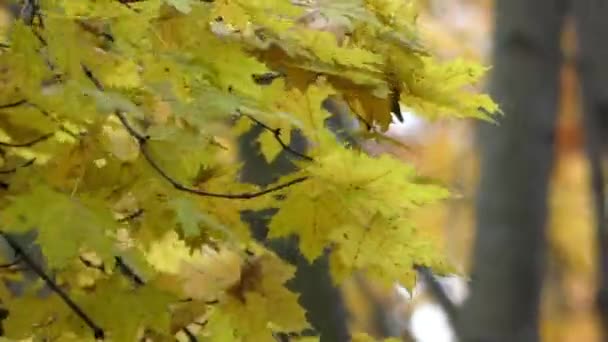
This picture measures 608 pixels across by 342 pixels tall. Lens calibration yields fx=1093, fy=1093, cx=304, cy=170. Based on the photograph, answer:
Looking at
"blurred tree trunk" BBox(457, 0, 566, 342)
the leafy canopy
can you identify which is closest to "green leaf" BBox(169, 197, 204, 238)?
the leafy canopy

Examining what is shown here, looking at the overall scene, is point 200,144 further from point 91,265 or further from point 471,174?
point 471,174

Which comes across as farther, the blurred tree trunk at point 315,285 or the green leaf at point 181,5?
the blurred tree trunk at point 315,285

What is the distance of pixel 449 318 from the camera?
3.42 meters

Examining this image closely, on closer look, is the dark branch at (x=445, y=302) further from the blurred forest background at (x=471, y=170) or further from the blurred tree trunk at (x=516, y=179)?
the blurred forest background at (x=471, y=170)

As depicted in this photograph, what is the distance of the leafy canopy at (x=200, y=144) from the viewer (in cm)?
90

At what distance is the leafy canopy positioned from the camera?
90 cm

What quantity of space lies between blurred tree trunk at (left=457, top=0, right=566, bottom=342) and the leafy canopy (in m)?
2.18

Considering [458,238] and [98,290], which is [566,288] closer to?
[458,238]

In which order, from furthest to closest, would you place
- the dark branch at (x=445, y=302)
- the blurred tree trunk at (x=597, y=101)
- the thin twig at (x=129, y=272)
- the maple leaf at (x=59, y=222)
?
1. the blurred tree trunk at (x=597, y=101)
2. the dark branch at (x=445, y=302)
3. the thin twig at (x=129, y=272)
4. the maple leaf at (x=59, y=222)

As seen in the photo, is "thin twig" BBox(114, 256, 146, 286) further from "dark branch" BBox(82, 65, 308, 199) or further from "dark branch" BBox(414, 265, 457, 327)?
"dark branch" BBox(414, 265, 457, 327)

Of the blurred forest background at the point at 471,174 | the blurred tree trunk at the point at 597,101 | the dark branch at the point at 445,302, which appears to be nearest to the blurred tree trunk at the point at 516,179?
the dark branch at the point at 445,302

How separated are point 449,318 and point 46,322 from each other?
247 centimetres

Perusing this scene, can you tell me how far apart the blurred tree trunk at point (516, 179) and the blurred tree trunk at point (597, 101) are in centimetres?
68

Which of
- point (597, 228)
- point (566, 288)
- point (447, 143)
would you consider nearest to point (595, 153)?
point (597, 228)
